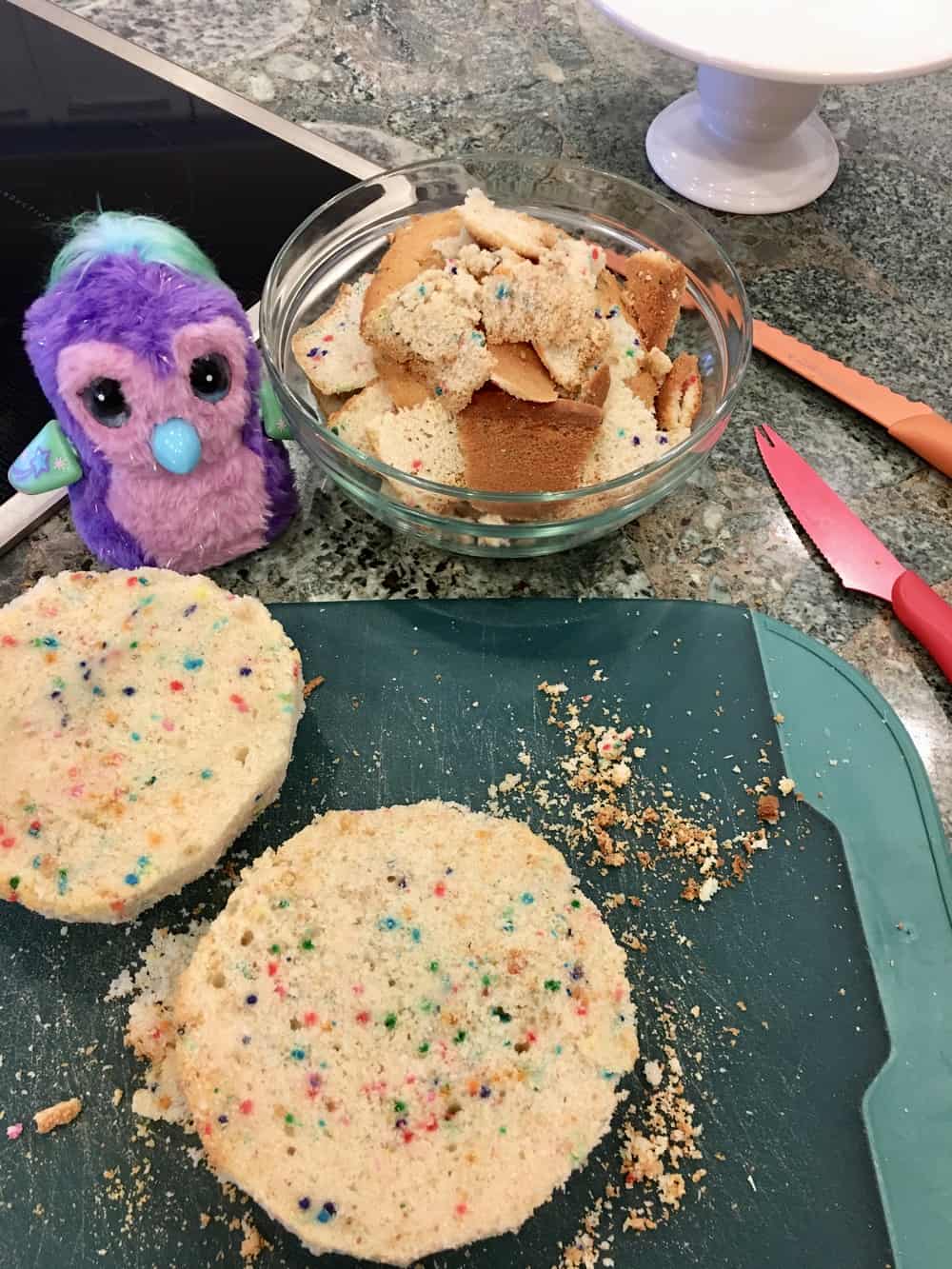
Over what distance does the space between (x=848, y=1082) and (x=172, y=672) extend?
754 mm

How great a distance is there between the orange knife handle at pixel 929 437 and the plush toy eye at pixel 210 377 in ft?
2.79

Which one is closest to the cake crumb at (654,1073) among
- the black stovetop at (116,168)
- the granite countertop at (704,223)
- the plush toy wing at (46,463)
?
the granite countertop at (704,223)

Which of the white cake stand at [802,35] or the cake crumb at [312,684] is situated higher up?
the white cake stand at [802,35]

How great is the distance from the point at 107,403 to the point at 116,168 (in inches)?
31.5

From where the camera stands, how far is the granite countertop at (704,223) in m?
1.15

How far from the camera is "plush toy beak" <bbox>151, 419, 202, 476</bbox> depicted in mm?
912

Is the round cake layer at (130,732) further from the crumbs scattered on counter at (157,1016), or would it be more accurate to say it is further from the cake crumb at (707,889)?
the cake crumb at (707,889)

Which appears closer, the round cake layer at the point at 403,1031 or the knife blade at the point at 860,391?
the round cake layer at the point at 403,1031

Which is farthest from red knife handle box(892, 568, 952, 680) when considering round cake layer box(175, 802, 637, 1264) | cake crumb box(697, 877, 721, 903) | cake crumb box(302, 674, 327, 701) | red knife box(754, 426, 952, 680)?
cake crumb box(302, 674, 327, 701)

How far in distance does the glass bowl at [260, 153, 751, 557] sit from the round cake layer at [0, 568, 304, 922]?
0.65ft

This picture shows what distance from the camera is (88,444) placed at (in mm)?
940

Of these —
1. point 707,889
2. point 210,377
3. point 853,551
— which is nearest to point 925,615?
point 853,551

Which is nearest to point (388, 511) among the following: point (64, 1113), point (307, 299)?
point (307, 299)

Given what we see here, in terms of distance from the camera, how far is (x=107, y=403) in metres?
0.90
